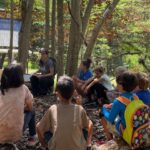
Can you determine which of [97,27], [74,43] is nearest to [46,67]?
[74,43]

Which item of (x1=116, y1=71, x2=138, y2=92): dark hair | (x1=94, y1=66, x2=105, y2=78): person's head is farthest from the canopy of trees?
(x1=116, y1=71, x2=138, y2=92): dark hair

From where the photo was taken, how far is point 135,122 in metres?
4.00

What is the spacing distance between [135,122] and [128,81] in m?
0.44

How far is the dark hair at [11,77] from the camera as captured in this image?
13.9 feet

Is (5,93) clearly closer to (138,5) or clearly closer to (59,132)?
(59,132)

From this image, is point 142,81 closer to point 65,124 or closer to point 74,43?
point 65,124

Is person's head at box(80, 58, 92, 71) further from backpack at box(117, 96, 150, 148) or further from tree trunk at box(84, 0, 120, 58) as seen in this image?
backpack at box(117, 96, 150, 148)

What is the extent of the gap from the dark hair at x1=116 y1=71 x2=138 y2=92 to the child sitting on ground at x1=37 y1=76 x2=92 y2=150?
25.0 inches

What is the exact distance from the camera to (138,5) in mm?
15359

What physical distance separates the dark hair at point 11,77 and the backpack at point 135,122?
115cm

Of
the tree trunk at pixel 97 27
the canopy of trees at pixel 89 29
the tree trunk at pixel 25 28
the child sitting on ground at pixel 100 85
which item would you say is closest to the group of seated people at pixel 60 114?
the child sitting on ground at pixel 100 85

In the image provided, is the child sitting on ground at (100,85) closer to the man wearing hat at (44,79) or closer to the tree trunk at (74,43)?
the man wearing hat at (44,79)

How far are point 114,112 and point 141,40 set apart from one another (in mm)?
12136

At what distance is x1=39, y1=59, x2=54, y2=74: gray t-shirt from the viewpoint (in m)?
8.54
